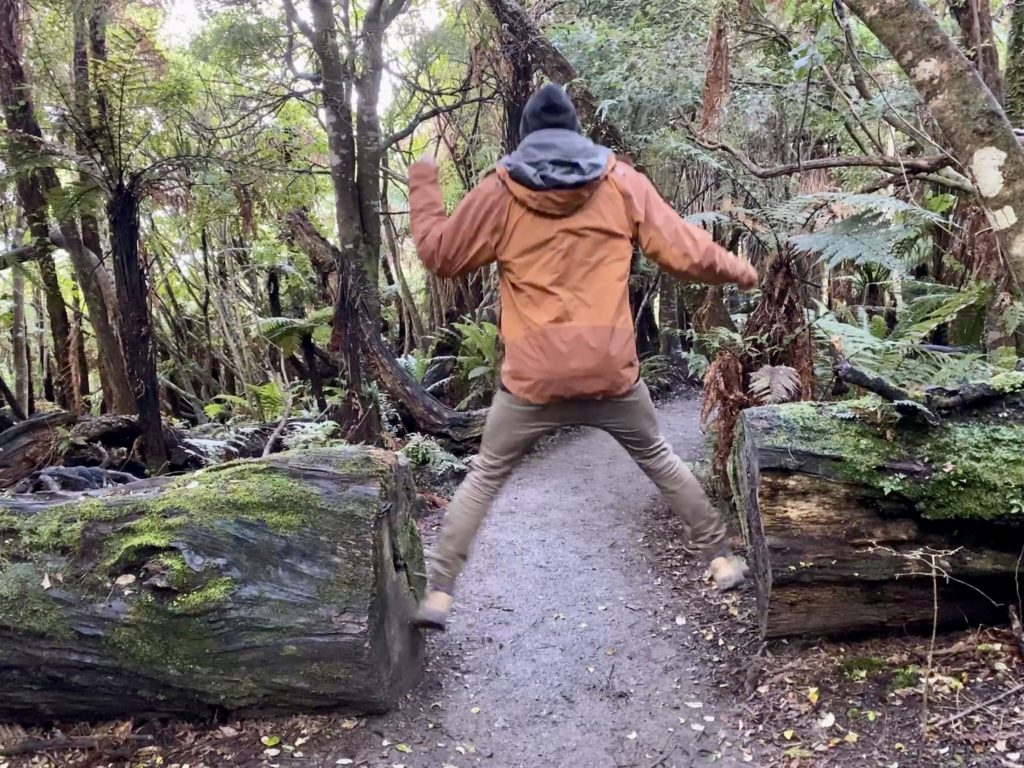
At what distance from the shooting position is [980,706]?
2.89 meters

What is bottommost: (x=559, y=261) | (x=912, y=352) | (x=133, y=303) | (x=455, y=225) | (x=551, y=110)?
(x=912, y=352)

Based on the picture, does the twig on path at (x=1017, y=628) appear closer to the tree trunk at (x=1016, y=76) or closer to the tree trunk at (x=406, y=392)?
the tree trunk at (x=1016, y=76)

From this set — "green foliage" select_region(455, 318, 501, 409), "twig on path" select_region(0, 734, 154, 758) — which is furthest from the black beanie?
"green foliage" select_region(455, 318, 501, 409)

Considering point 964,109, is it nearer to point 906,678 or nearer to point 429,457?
point 906,678

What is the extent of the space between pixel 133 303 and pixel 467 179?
718cm

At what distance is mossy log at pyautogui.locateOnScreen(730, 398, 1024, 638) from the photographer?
3178 millimetres

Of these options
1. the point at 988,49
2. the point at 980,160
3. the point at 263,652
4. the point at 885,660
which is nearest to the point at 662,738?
the point at 885,660

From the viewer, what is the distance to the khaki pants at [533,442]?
3.17 meters

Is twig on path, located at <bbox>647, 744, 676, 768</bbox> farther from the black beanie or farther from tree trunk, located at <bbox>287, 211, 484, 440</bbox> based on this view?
tree trunk, located at <bbox>287, 211, 484, 440</bbox>

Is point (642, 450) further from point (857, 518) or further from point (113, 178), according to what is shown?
point (113, 178)

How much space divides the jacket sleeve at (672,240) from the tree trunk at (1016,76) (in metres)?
4.20

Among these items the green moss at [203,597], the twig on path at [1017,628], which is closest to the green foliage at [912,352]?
the twig on path at [1017,628]

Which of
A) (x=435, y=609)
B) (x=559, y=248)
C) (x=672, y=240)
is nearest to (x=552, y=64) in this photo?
(x=672, y=240)

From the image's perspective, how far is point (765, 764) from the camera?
9.76 ft
